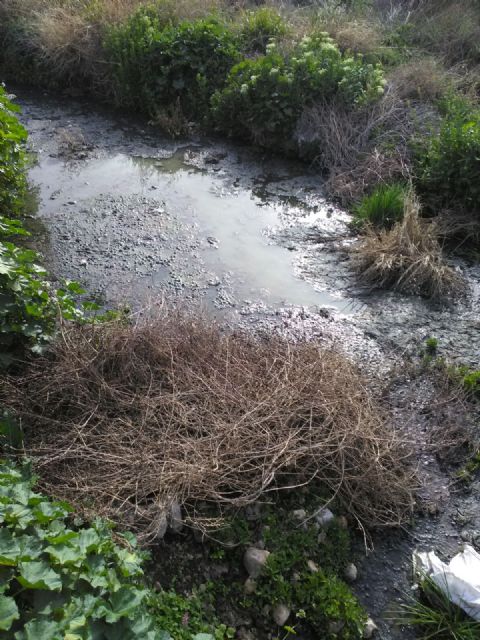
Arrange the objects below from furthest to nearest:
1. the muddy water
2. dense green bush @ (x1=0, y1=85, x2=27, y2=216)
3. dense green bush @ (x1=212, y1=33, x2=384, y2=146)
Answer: dense green bush @ (x1=212, y1=33, x2=384, y2=146) → dense green bush @ (x1=0, y1=85, x2=27, y2=216) → the muddy water

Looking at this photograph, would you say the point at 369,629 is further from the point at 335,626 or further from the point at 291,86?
the point at 291,86

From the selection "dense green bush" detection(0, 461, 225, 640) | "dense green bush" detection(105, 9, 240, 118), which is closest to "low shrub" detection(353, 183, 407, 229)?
"dense green bush" detection(105, 9, 240, 118)

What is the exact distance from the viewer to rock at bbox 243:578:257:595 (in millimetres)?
3113

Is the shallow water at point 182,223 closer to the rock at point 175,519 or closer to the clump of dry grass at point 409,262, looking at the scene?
the clump of dry grass at point 409,262

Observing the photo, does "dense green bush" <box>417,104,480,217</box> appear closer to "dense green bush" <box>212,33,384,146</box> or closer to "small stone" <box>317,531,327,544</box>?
"dense green bush" <box>212,33,384,146</box>

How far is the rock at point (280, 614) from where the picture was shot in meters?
3.02

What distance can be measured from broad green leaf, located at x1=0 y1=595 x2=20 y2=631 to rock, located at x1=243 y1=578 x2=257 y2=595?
1473 millimetres

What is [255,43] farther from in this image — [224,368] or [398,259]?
[224,368]

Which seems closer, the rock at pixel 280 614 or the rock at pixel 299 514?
the rock at pixel 280 614

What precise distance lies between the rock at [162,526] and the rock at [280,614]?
74 cm

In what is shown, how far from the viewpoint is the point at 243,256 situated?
6070mm

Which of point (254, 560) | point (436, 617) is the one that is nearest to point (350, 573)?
point (436, 617)

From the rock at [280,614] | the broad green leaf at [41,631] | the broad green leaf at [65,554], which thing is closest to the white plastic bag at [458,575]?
the rock at [280,614]

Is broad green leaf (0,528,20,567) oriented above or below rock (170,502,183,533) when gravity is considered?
above
